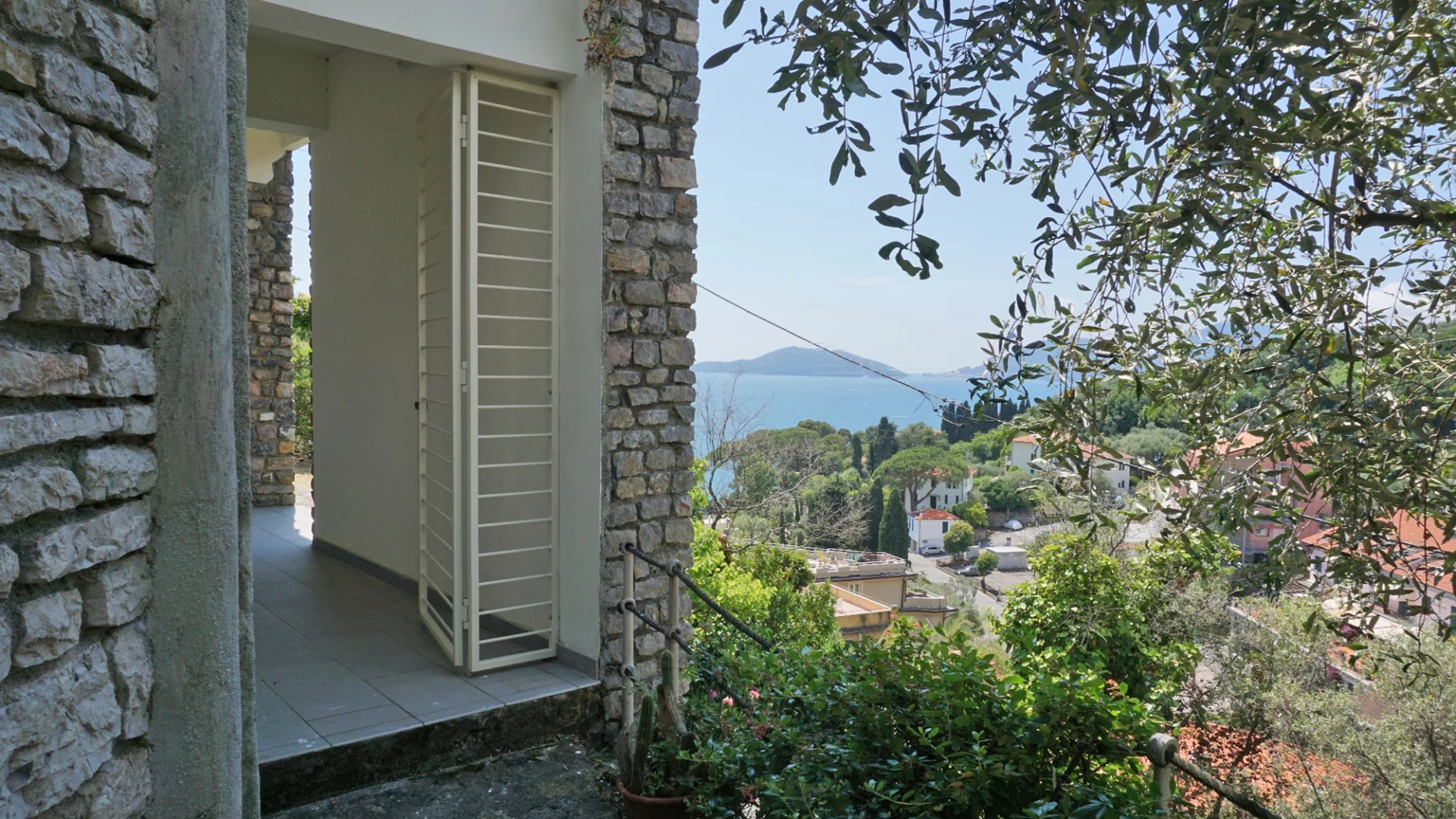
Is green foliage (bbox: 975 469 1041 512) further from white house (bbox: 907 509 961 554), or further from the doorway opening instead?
the doorway opening

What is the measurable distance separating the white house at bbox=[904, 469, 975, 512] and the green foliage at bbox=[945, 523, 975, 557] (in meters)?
1.62

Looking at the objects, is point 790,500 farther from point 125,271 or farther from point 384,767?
point 125,271

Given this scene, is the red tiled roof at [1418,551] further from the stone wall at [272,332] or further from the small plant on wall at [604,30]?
the stone wall at [272,332]

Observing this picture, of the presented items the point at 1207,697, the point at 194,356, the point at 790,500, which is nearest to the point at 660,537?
the point at 194,356

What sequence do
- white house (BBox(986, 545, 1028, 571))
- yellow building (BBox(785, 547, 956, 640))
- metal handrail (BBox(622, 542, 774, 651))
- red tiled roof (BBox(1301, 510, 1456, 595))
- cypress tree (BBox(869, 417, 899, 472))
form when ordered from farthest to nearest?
1. cypress tree (BBox(869, 417, 899, 472))
2. white house (BBox(986, 545, 1028, 571))
3. yellow building (BBox(785, 547, 956, 640))
4. metal handrail (BBox(622, 542, 774, 651))
5. red tiled roof (BBox(1301, 510, 1456, 595))

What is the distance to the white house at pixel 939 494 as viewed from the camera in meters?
33.0

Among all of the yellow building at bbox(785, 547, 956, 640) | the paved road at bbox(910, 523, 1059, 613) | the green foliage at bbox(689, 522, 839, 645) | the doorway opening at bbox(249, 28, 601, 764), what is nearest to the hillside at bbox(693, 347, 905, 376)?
the paved road at bbox(910, 523, 1059, 613)

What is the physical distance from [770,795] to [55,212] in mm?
1910

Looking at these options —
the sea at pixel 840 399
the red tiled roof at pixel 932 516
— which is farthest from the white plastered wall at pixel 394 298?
the sea at pixel 840 399

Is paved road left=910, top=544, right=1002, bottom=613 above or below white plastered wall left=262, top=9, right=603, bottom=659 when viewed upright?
below

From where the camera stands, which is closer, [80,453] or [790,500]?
[80,453]

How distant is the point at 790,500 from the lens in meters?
19.5

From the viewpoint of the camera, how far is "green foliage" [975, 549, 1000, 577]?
2945cm

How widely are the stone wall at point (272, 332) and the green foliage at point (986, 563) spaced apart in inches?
958
